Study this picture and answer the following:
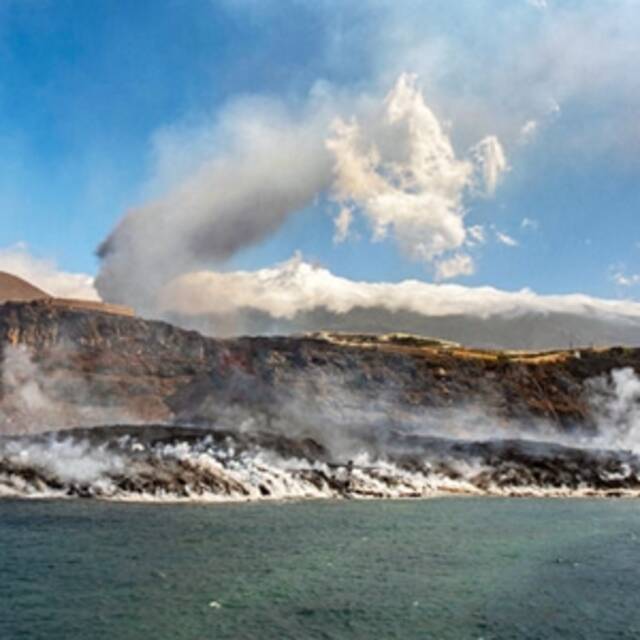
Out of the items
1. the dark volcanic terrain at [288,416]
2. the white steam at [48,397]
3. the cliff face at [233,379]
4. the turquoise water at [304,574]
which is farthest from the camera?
the cliff face at [233,379]

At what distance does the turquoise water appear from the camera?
92.5 ft

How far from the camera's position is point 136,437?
245ft

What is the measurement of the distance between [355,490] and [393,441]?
1632 cm

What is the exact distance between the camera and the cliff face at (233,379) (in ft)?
326

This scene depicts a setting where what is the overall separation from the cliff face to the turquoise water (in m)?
41.3

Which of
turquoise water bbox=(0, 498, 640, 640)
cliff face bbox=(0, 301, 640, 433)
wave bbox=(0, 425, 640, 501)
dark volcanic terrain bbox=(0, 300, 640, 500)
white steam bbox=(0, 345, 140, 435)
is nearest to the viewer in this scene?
turquoise water bbox=(0, 498, 640, 640)

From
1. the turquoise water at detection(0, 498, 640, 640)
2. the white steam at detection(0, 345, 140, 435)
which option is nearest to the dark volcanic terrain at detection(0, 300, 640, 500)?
the white steam at detection(0, 345, 140, 435)

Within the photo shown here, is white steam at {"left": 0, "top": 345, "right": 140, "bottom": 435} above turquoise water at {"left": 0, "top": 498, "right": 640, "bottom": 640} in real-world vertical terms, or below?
above

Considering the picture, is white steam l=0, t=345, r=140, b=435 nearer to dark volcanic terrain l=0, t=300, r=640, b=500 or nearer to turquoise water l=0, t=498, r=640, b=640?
dark volcanic terrain l=0, t=300, r=640, b=500

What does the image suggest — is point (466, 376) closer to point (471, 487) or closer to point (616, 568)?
point (471, 487)

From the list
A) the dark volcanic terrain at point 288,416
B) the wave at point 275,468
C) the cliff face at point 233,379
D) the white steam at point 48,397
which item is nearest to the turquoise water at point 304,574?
the wave at point 275,468

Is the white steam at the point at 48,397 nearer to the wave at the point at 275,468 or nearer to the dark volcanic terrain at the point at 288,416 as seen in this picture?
the dark volcanic terrain at the point at 288,416

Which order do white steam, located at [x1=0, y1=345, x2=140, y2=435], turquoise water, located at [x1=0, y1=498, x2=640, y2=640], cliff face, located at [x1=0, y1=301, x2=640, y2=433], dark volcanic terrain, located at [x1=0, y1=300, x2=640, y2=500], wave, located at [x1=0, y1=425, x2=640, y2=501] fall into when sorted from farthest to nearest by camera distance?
cliff face, located at [x1=0, y1=301, x2=640, y2=433] < white steam, located at [x1=0, y1=345, x2=140, y2=435] < dark volcanic terrain, located at [x1=0, y1=300, x2=640, y2=500] < wave, located at [x1=0, y1=425, x2=640, y2=501] < turquoise water, located at [x1=0, y1=498, x2=640, y2=640]

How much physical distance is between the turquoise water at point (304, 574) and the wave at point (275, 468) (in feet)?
22.5
